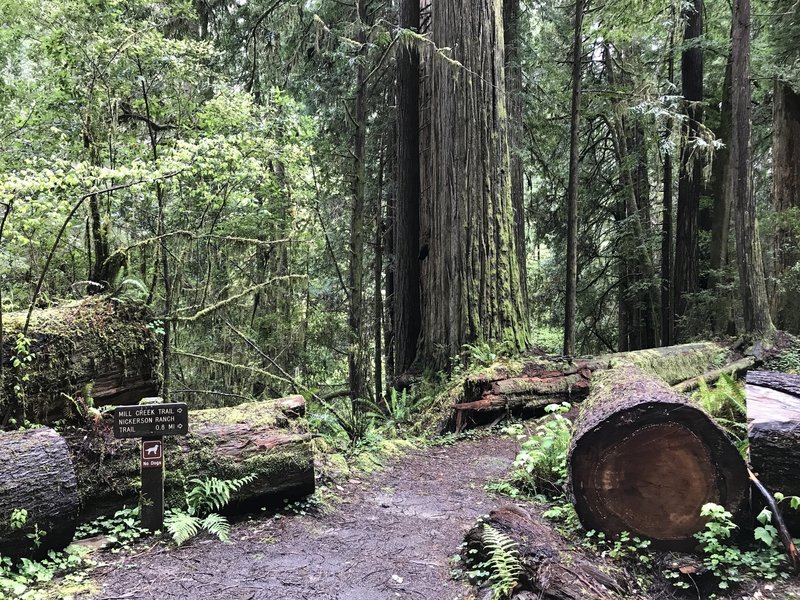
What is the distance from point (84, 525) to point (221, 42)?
1049cm

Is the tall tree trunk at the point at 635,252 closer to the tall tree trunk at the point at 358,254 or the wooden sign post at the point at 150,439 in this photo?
the tall tree trunk at the point at 358,254

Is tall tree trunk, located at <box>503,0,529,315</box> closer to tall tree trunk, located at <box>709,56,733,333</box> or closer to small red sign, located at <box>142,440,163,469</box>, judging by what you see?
tall tree trunk, located at <box>709,56,733,333</box>

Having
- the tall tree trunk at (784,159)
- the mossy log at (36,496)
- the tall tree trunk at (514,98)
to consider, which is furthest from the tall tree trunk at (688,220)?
the mossy log at (36,496)

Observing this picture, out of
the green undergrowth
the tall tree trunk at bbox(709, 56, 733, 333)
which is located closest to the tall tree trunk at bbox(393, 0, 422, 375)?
the green undergrowth

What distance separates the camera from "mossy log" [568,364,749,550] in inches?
124

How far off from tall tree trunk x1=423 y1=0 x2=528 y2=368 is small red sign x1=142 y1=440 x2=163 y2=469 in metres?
5.26

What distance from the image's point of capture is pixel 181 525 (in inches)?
147

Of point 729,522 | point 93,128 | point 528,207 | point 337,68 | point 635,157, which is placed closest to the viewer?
point 729,522

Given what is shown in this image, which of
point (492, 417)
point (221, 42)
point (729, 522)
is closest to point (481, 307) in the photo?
point (492, 417)

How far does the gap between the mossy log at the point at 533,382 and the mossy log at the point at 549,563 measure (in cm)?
387

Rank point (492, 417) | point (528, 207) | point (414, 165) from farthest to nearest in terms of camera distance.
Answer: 1. point (528, 207)
2. point (414, 165)
3. point (492, 417)

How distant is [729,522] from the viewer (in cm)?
303

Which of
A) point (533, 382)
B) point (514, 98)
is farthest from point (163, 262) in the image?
point (514, 98)

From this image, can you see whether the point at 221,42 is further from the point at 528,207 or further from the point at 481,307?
the point at 528,207
